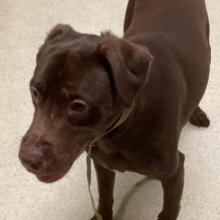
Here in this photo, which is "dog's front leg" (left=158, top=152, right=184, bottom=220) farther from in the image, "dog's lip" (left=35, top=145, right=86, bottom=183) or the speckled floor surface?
"dog's lip" (left=35, top=145, right=86, bottom=183)

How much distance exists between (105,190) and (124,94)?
57cm

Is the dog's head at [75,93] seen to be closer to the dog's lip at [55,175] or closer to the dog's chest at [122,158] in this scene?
the dog's lip at [55,175]

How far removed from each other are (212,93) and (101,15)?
64cm

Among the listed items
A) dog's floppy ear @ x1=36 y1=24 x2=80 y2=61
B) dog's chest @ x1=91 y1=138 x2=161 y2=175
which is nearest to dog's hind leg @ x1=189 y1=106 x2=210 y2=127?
dog's chest @ x1=91 y1=138 x2=161 y2=175

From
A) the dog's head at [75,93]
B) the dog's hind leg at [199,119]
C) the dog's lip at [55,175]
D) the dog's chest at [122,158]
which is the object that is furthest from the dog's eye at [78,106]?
the dog's hind leg at [199,119]

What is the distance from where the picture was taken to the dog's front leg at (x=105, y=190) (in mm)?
1512

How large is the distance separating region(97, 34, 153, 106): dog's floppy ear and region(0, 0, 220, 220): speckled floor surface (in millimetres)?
691

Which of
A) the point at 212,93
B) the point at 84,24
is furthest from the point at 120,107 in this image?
the point at 84,24

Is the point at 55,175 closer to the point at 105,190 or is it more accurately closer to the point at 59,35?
the point at 59,35

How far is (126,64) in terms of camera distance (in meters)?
1.06

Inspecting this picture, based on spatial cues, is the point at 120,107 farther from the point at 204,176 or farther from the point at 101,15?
the point at 101,15

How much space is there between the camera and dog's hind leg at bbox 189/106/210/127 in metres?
1.86

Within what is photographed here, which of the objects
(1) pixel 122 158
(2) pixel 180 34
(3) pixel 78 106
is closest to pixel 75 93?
(3) pixel 78 106

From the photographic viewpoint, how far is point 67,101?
104 centimetres
